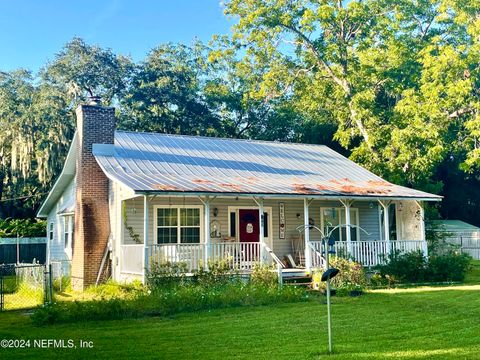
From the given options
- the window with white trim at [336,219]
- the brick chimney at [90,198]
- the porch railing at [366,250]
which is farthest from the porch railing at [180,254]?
the window with white trim at [336,219]

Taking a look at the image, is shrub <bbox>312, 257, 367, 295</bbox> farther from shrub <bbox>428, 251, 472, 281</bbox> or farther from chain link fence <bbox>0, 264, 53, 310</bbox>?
chain link fence <bbox>0, 264, 53, 310</bbox>

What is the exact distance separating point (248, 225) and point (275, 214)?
44.0 inches

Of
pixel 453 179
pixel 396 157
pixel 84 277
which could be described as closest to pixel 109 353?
pixel 84 277

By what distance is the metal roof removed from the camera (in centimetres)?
1611

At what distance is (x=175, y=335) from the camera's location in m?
9.05

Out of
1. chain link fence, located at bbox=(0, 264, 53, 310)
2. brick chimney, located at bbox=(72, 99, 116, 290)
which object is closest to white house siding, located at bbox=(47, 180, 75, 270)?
brick chimney, located at bbox=(72, 99, 116, 290)

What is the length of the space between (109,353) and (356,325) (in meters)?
4.45

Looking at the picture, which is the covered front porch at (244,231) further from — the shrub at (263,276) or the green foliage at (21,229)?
the green foliage at (21,229)

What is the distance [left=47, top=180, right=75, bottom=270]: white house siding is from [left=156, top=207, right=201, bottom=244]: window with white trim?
13.6ft

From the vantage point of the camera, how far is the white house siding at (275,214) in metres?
17.2

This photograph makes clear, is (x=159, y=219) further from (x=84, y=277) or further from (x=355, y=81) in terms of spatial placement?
(x=355, y=81)

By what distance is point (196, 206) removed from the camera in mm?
18031

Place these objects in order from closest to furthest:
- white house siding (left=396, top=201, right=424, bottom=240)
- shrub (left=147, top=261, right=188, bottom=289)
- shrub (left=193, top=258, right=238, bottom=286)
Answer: shrub (left=147, top=261, right=188, bottom=289)
shrub (left=193, top=258, right=238, bottom=286)
white house siding (left=396, top=201, right=424, bottom=240)

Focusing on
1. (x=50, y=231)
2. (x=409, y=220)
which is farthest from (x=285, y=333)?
(x=50, y=231)
